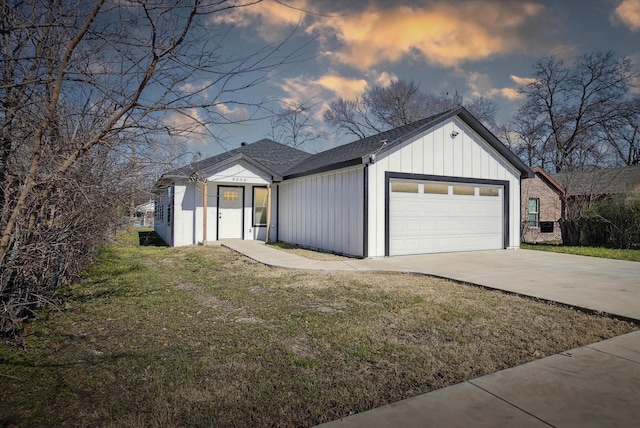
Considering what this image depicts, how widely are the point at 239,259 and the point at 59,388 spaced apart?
22.6 ft

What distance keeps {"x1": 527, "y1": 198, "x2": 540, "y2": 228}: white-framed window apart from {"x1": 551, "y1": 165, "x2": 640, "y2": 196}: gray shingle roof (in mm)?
1544

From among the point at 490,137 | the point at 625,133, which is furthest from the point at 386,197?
the point at 625,133

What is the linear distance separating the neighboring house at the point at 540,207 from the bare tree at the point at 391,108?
401 inches

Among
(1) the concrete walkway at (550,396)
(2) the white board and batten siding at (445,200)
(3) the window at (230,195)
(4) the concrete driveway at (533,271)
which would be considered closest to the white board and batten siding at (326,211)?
(2) the white board and batten siding at (445,200)

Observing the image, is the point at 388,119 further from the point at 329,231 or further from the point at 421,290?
the point at 421,290

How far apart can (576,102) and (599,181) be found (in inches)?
333

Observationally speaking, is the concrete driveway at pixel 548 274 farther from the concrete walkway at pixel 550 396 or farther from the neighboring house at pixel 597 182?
the neighboring house at pixel 597 182

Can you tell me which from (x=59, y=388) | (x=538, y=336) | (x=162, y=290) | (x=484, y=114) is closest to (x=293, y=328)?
(x=59, y=388)

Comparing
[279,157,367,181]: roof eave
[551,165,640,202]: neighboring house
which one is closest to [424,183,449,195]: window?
[279,157,367,181]: roof eave

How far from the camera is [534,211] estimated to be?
1908 cm

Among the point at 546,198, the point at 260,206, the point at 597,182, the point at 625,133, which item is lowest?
the point at 260,206

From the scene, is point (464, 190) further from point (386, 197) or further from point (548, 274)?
point (548, 274)

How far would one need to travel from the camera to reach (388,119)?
28016 mm

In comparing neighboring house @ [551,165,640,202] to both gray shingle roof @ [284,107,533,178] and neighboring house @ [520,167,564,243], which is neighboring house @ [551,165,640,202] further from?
gray shingle roof @ [284,107,533,178]
